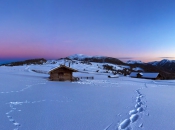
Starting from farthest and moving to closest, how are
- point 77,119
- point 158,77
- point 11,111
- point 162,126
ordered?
point 158,77 < point 11,111 < point 77,119 < point 162,126

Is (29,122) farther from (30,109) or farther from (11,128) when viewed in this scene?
(30,109)

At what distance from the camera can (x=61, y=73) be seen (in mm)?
28359

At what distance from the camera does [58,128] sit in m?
6.01

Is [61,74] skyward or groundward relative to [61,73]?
groundward

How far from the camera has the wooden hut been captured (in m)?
27.9

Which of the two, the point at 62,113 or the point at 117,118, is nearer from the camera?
the point at 117,118

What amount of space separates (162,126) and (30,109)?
21.4 ft

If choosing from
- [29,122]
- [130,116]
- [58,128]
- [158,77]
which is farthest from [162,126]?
[158,77]

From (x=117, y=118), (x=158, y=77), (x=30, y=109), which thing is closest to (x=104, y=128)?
(x=117, y=118)

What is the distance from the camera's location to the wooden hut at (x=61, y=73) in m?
27.9

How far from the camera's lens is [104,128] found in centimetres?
615

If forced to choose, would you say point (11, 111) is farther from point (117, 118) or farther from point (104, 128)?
point (117, 118)

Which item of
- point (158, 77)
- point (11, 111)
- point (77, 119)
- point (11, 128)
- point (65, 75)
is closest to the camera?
point (11, 128)

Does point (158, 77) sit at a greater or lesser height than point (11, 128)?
lesser
